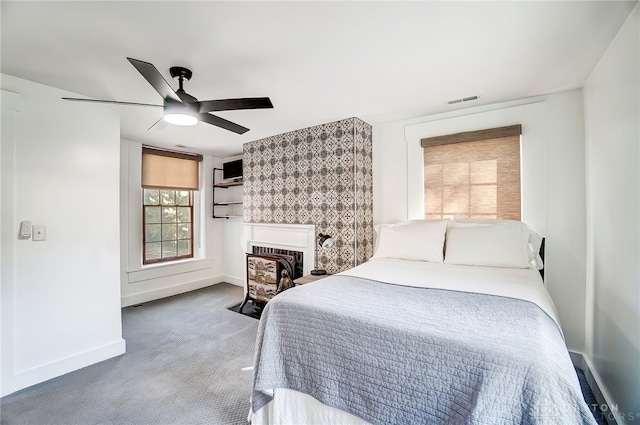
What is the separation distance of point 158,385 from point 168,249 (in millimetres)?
2909

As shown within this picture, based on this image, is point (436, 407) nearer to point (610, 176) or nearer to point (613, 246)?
point (613, 246)

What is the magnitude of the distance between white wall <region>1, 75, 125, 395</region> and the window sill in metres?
1.62

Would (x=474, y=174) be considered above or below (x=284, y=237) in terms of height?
above

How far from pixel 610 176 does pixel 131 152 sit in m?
5.19

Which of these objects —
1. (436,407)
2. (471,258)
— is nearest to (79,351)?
(436,407)

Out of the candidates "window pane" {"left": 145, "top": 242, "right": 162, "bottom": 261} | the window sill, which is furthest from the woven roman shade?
the window sill

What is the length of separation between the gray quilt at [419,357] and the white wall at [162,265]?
3462mm

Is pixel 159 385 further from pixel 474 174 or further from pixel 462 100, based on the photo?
pixel 462 100

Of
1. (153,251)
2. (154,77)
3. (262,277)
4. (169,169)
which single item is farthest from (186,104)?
(153,251)

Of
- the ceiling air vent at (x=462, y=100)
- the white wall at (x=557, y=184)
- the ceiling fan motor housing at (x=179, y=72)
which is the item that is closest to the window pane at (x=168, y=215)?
the ceiling fan motor housing at (x=179, y=72)

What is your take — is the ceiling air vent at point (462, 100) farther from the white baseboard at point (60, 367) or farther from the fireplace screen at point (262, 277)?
the white baseboard at point (60, 367)

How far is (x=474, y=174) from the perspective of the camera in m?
2.83

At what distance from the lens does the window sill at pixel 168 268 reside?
418 centimetres

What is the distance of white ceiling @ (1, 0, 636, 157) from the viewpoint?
147 cm
